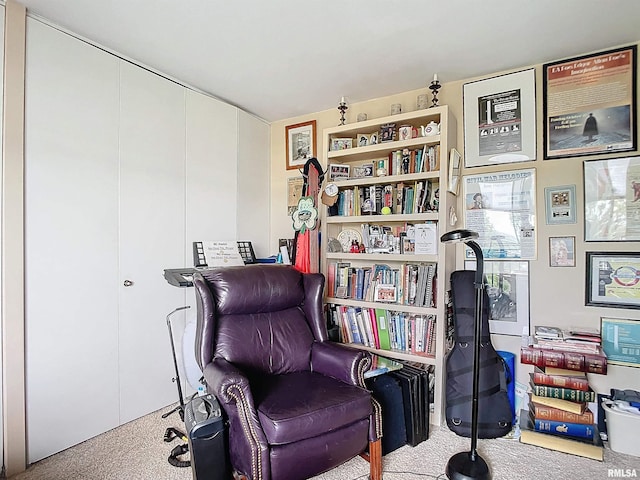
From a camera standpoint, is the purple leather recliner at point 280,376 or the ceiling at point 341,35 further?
the ceiling at point 341,35

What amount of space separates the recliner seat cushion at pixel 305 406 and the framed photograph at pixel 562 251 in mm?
1686

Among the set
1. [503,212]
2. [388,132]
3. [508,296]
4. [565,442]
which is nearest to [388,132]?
[388,132]

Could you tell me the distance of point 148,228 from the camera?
2.66 meters

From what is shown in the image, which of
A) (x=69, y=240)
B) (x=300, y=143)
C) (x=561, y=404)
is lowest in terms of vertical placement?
(x=561, y=404)

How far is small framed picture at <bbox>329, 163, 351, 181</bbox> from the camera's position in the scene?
3.19 meters

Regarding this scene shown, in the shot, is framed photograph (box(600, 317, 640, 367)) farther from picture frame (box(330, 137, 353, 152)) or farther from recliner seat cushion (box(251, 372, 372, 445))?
picture frame (box(330, 137, 353, 152))

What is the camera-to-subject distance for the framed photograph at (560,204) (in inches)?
98.5

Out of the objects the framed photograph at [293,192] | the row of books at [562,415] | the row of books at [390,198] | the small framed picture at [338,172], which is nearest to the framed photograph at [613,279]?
the row of books at [562,415]

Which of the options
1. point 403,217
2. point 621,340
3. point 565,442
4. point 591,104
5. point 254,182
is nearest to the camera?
point 565,442

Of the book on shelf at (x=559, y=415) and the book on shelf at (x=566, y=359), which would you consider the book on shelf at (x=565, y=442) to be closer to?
the book on shelf at (x=559, y=415)

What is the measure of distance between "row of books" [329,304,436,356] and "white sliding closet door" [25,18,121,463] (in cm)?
168

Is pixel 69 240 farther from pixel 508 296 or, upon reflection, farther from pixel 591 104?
pixel 591 104

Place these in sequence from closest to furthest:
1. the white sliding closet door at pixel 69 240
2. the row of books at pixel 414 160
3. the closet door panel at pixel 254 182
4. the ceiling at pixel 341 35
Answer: the ceiling at pixel 341 35, the white sliding closet door at pixel 69 240, the row of books at pixel 414 160, the closet door panel at pixel 254 182

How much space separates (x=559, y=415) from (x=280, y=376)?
5.69 feet
